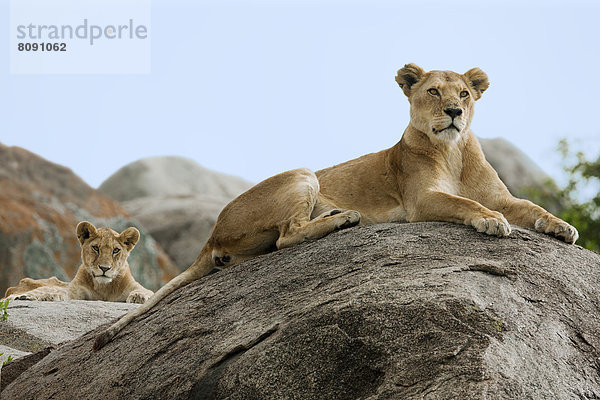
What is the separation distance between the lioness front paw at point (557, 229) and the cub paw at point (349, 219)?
1444 millimetres

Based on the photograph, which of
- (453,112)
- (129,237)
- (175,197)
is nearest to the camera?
(453,112)

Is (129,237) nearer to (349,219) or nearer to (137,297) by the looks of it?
(137,297)

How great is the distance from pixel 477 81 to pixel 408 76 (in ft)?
2.07

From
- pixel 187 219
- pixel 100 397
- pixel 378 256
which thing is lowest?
pixel 187 219

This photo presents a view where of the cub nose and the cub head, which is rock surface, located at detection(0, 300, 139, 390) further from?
the cub nose

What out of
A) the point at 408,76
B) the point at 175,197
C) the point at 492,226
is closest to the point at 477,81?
the point at 408,76

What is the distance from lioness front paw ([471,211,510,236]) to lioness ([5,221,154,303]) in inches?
214

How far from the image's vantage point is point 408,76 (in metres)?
7.47

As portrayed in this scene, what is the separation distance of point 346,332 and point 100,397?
2.05 metres

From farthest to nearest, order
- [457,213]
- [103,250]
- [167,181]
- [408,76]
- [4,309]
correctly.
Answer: [167,181] < [103,250] < [4,309] < [408,76] < [457,213]

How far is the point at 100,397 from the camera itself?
587 centimetres

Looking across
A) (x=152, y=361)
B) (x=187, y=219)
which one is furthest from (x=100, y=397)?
(x=187, y=219)

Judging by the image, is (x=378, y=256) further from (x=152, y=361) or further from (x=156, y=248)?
(x=156, y=248)

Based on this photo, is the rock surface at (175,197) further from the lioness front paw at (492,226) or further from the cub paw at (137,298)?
the lioness front paw at (492,226)
